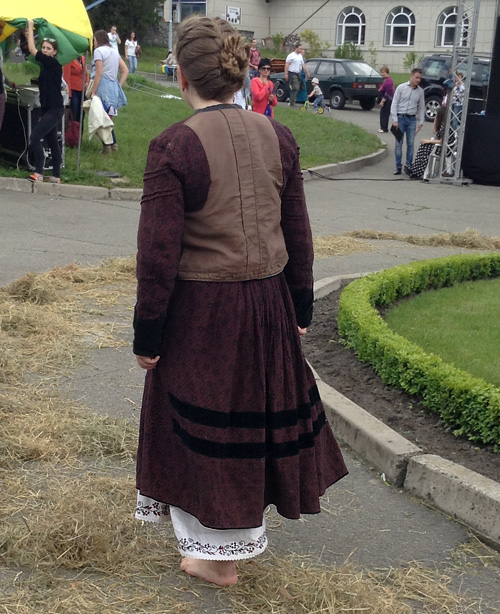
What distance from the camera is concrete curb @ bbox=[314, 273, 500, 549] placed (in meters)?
3.67

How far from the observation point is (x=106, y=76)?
47.8 ft

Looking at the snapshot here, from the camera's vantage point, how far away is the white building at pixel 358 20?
49.2 meters

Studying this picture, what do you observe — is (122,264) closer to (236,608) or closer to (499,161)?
(236,608)

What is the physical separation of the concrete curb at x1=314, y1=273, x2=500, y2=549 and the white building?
46845 millimetres

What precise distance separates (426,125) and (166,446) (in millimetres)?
27108

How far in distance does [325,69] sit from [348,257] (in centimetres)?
2510

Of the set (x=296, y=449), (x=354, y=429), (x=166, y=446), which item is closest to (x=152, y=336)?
(x=166, y=446)

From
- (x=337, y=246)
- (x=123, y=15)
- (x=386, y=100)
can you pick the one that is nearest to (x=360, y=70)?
(x=386, y=100)

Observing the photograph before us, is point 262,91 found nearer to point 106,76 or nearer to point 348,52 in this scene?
point 106,76

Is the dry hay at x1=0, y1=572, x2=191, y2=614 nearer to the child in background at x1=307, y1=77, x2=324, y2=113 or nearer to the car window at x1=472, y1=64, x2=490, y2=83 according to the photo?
the car window at x1=472, y1=64, x2=490, y2=83

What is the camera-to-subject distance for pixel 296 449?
118 inches

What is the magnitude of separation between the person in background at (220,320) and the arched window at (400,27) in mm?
50492

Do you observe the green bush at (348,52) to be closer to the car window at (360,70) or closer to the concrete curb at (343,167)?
the car window at (360,70)

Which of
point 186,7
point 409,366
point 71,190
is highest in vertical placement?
point 186,7
